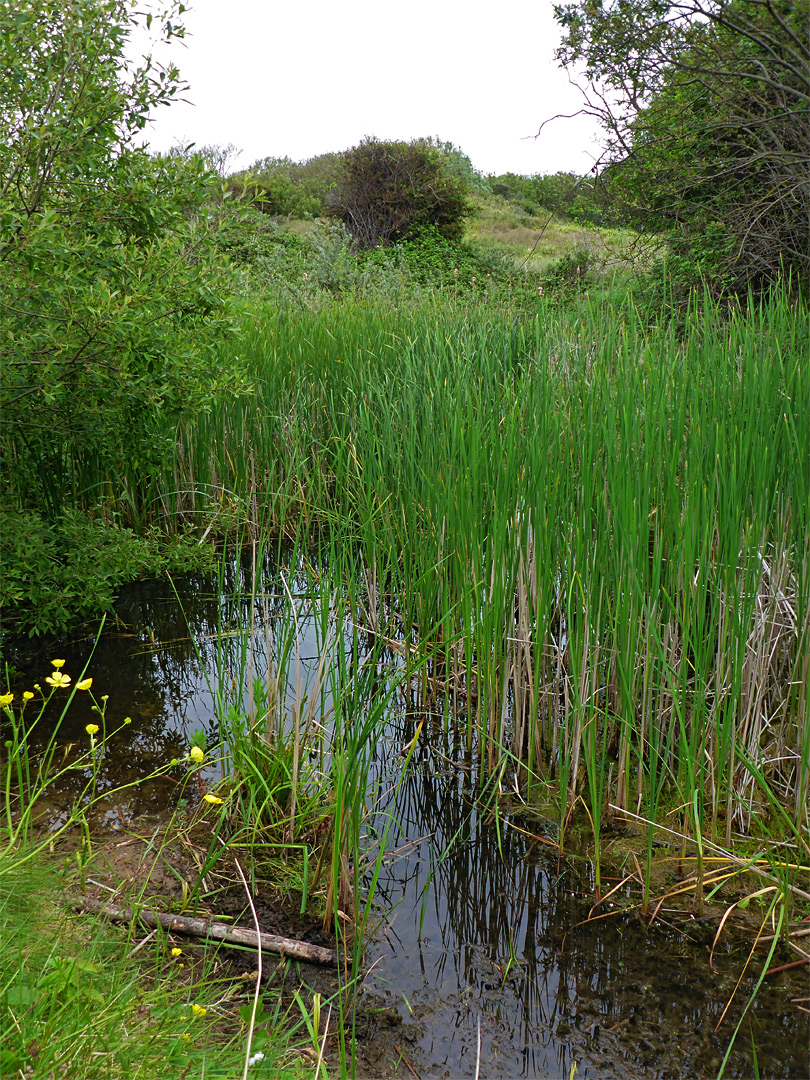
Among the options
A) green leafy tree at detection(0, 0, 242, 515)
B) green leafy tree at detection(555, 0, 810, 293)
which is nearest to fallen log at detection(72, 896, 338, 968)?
green leafy tree at detection(0, 0, 242, 515)

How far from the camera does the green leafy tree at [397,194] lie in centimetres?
1781

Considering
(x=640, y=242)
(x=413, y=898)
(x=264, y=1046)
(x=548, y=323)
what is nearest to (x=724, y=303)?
(x=640, y=242)

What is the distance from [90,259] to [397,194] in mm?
16524

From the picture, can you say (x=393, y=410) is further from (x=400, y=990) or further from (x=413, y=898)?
(x=400, y=990)

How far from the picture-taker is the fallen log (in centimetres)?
181

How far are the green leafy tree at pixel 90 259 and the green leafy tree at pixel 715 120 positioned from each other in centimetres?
438

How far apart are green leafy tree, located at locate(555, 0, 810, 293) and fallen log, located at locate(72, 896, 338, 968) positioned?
6.00 metres

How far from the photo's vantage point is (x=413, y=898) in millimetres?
2092

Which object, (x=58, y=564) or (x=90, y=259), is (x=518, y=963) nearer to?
(x=58, y=564)

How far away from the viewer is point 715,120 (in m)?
6.45

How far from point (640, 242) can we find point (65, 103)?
6.23m

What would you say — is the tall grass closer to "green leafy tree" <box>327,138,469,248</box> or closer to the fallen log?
the fallen log

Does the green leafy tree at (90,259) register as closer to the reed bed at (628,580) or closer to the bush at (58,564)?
the bush at (58,564)

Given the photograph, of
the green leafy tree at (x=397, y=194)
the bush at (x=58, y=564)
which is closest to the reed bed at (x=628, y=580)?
the bush at (x=58, y=564)
